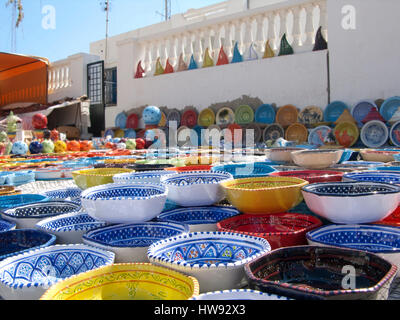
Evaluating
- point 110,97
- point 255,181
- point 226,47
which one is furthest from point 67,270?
point 110,97

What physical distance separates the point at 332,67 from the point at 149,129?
3.83 meters

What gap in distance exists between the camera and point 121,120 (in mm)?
10930

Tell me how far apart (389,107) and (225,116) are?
3.60 metres

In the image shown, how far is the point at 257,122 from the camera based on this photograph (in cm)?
818

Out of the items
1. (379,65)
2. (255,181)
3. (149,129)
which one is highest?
(379,65)

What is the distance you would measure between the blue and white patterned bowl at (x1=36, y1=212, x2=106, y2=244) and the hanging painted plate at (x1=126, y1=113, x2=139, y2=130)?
9.22 m

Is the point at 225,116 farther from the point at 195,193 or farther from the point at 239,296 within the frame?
the point at 239,296

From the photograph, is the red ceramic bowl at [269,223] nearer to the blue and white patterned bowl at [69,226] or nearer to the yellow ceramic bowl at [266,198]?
the yellow ceramic bowl at [266,198]

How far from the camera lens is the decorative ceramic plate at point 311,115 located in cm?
737

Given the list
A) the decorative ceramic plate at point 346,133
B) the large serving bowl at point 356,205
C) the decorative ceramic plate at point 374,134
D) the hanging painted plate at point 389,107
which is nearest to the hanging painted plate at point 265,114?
the decorative ceramic plate at point 346,133

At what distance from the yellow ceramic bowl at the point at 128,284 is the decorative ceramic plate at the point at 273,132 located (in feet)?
23.1

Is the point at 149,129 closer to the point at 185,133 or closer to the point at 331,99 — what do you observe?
the point at 185,133

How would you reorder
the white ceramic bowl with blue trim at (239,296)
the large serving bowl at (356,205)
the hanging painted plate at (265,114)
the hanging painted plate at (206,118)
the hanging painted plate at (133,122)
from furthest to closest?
1. the hanging painted plate at (133,122)
2. the hanging painted plate at (206,118)
3. the hanging painted plate at (265,114)
4. the large serving bowl at (356,205)
5. the white ceramic bowl with blue trim at (239,296)

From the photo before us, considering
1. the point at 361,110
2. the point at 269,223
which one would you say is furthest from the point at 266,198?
the point at 361,110
